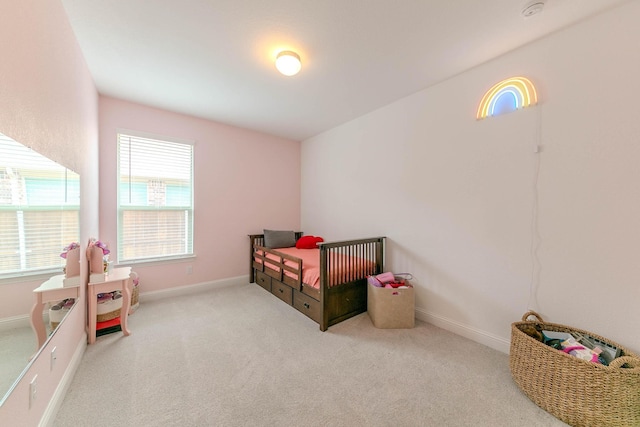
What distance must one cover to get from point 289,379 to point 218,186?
2.89 meters

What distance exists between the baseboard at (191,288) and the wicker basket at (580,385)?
11.5 feet

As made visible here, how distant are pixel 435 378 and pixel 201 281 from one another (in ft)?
10.5

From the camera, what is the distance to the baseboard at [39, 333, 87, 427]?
1312mm

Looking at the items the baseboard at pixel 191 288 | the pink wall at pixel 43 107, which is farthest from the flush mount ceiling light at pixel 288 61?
the baseboard at pixel 191 288

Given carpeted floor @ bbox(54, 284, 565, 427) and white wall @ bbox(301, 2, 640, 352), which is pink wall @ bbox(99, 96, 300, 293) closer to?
carpeted floor @ bbox(54, 284, 565, 427)

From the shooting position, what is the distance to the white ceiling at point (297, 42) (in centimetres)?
159

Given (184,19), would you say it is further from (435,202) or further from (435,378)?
(435,378)

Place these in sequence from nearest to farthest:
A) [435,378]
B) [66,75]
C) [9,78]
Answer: [9,78]
[66,75]
[435,378]

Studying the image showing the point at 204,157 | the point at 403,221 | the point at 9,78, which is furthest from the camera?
the point at 204,157

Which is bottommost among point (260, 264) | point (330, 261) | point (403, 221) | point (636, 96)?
point (260, 264)

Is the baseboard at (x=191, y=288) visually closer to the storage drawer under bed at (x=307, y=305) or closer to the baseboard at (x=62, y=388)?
the baseboard at (x=62, y=388)

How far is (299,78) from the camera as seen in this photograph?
2.42 meters

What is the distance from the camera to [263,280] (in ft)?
12.0

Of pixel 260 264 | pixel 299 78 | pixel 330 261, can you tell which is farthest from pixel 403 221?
pixel 260 264
